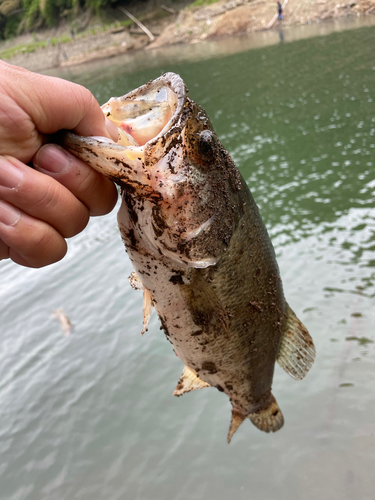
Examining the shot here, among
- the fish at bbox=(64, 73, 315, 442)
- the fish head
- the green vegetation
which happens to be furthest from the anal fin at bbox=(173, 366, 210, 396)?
the green vegetation

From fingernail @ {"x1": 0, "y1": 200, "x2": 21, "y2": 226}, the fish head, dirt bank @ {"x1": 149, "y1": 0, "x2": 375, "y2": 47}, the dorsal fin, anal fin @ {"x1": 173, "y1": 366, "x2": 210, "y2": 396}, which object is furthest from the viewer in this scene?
dirt bank @ {"x1": 149, "y1": 0, "x2": 375, "y2": 47}

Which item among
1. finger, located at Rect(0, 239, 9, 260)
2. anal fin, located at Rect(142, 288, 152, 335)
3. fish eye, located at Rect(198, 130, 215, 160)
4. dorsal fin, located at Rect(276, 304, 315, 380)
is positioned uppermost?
fish eye, located at Rect(198, 130, 215, 160)

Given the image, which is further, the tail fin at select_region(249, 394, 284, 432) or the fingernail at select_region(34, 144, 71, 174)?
the tail fin at select_region(249, 394, 284, 432)

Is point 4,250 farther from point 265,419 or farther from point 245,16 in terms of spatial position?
point 245,16

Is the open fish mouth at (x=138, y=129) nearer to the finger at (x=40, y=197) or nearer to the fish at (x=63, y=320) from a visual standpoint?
the finger at (x=40, y=197)

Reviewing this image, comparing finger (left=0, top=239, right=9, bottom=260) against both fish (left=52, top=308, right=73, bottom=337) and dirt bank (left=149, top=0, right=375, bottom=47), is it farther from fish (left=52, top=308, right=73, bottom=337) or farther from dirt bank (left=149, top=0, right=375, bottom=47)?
dirt bank (left=149, top=0, right=375, bottom=47)

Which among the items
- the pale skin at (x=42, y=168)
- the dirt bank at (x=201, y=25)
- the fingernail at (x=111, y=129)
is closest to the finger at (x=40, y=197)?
the pale skin at (x=42, y=168)

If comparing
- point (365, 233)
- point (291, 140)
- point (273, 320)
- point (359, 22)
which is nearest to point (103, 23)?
point (359, 22)

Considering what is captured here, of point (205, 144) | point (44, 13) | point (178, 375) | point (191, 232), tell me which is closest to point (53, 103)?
point (205, 144)
